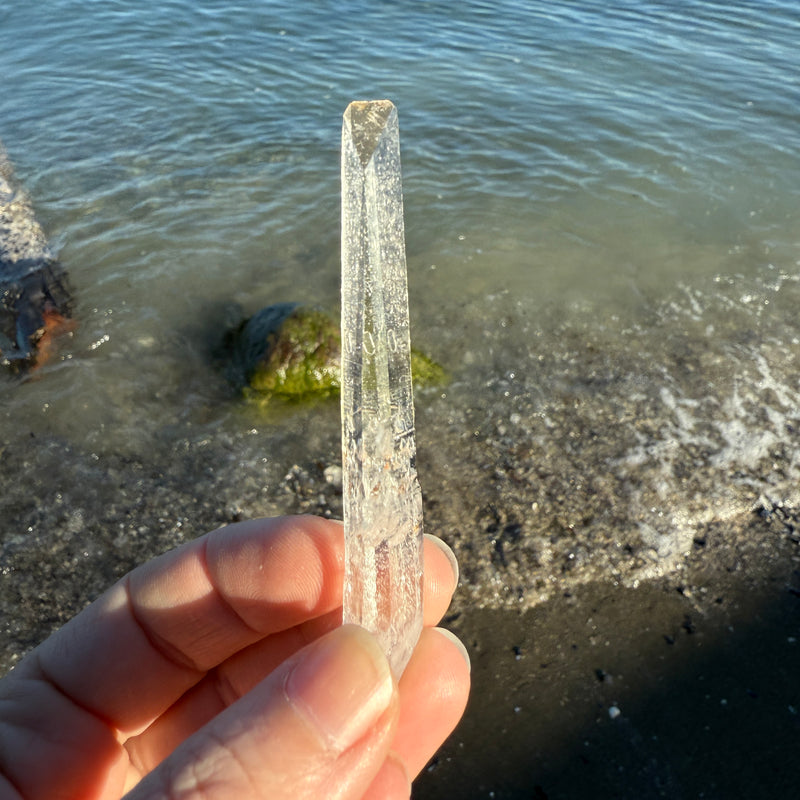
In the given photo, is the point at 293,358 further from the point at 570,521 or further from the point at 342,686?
the point at 342,686

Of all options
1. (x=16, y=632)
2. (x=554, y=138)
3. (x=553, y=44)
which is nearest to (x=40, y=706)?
(x=16, y=632)

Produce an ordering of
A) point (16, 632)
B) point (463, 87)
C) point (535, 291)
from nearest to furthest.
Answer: point (16, 632) → point (535, 291) → point (463, 87)

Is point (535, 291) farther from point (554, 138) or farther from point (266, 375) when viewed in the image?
point (554, 138)

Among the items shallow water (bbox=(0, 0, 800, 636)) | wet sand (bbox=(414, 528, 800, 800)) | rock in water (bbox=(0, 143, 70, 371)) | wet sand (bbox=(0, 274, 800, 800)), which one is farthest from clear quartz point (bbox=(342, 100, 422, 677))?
rock in water (bbox=(0, 143, 70, 371))

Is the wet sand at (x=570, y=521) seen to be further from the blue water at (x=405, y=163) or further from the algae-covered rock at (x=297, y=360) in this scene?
the blue water at (x=405, y=163)

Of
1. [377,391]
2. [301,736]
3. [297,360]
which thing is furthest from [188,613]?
[297,360]

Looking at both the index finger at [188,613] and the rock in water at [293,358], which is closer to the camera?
the index finger at [188,613]

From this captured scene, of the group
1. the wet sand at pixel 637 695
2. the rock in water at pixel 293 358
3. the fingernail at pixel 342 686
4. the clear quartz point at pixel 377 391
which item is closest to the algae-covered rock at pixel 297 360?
the rock in water at pixel 293 358
